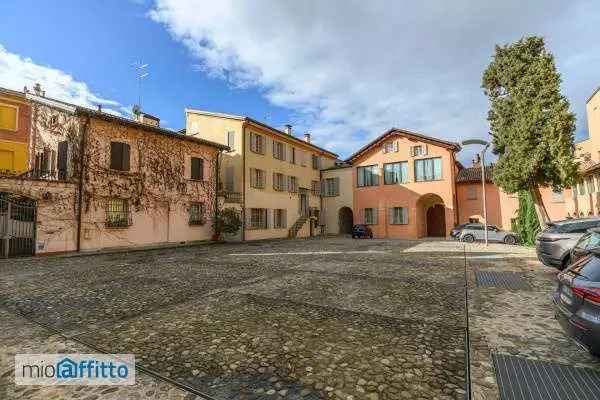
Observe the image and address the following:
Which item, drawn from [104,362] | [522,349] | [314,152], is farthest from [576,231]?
[314,152]

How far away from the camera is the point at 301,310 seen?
19.4ft

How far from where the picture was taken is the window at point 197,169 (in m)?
21.6

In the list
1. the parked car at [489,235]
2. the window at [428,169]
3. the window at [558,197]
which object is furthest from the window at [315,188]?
the window at [558,197]

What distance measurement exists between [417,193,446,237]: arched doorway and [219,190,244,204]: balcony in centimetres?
1751

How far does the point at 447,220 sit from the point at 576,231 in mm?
18693

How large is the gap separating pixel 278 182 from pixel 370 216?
10.1m

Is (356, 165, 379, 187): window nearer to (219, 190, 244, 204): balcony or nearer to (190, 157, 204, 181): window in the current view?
(219, 190, 244, 204): balcony

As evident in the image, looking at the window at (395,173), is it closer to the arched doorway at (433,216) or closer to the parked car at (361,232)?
the arched doorway at (433,216)

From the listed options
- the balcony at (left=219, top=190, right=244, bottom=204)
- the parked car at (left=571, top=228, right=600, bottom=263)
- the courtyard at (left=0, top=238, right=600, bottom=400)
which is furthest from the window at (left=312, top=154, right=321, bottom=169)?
the parked car at (left=571, top=228, right=600, bottom=263)

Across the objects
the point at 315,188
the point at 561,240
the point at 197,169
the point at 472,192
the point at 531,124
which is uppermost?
the point at 531,124

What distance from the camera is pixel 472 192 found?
91.8 feet

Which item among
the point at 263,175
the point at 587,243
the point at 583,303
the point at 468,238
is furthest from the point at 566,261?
the point at 263,175

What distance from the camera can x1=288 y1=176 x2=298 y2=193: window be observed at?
1159 inches

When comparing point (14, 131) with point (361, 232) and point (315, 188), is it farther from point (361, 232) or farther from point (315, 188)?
point (361, 232)
